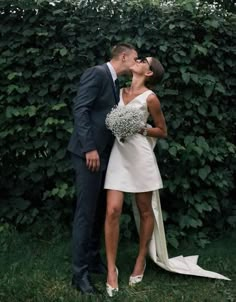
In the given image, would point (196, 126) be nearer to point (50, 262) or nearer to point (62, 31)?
point (62, 31)

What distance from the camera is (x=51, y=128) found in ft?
16.9

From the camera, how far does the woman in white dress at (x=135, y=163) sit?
4.12 metres

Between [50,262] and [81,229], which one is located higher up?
[81,229]

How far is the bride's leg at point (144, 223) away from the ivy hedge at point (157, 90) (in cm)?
83

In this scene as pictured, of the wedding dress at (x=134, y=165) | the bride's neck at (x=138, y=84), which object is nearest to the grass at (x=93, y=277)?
the wedding dress at (x=134, y=165)

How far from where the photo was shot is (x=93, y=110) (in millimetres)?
4055

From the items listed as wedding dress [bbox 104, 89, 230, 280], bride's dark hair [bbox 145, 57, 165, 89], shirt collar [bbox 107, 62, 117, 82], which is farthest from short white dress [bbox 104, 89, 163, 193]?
shirt collar [bbox 107, 62, 117, 82]

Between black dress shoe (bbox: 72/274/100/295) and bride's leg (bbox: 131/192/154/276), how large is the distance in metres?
0.47

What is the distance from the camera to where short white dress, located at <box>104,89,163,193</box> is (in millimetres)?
4121

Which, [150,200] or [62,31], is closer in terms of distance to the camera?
[150,200]

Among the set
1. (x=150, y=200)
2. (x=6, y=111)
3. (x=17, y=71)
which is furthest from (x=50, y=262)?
(x=17, y=71)

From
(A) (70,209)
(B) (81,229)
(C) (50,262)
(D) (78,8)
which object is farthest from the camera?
(A) (70,209)

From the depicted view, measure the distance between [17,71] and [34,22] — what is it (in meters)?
0.52

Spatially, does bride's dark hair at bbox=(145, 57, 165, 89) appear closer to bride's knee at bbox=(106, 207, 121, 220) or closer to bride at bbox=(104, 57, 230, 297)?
bride at bbox=(104, 57, 230, 297)
